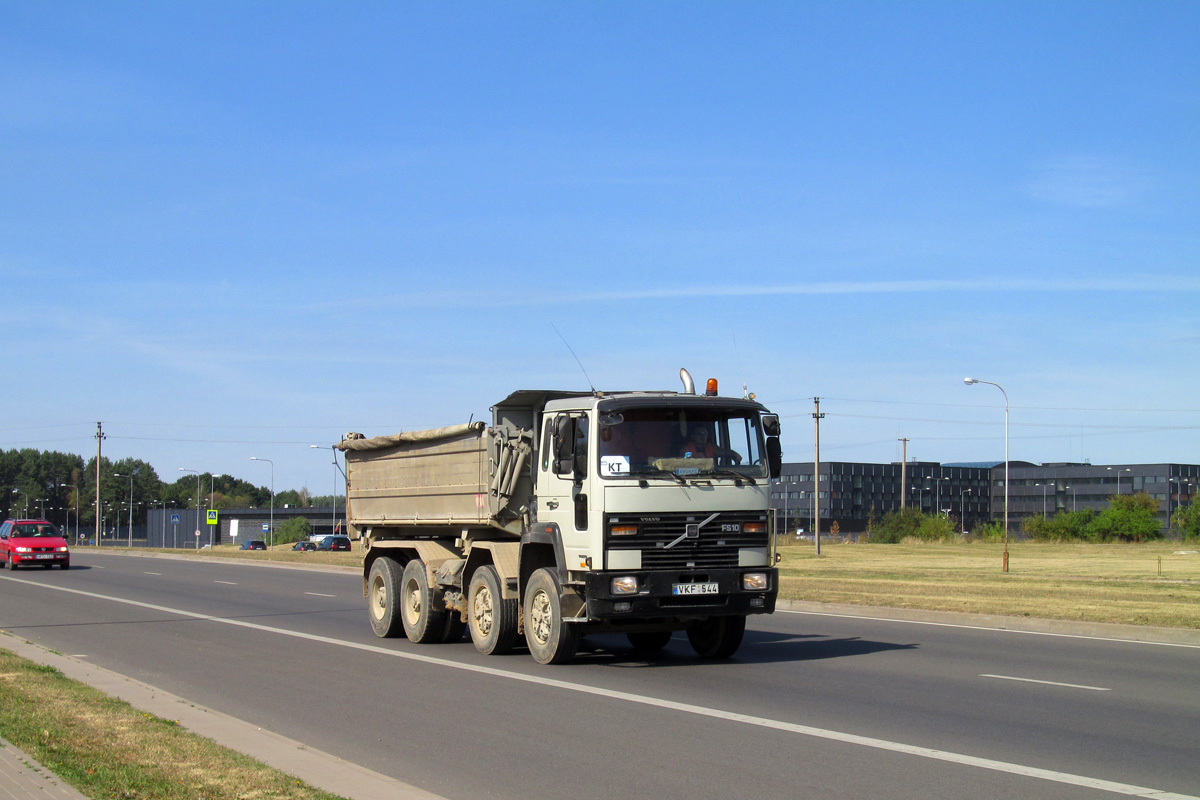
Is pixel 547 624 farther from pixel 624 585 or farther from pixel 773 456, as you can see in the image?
pixel 773 456

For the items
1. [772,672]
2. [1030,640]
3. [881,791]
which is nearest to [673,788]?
[881,791]

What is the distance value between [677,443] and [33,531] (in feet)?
113

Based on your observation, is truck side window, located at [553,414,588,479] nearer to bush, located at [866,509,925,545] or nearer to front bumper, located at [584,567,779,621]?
front bumper, located at [584,567,779,621]

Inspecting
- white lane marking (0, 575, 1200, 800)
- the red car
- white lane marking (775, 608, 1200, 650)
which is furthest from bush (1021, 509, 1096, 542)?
white lane marking (0, 575, 1200, 800)

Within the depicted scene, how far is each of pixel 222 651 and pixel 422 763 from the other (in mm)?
8045

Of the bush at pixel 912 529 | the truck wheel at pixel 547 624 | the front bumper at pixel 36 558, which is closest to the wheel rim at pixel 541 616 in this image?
the truck wheel at pixel 547 624

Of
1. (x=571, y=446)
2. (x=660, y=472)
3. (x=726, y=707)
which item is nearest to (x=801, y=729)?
(x=726, y=707)

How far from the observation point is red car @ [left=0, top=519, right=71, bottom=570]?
3912cm

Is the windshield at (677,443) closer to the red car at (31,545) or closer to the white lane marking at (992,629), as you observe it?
the white lane marking at (992,629)

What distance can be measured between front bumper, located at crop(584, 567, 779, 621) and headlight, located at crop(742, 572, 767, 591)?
3cm

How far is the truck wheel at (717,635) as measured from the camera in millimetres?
14102

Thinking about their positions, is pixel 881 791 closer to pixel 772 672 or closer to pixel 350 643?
pixel 772 672

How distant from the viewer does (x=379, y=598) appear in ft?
57.5

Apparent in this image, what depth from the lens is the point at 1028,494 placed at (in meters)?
165
